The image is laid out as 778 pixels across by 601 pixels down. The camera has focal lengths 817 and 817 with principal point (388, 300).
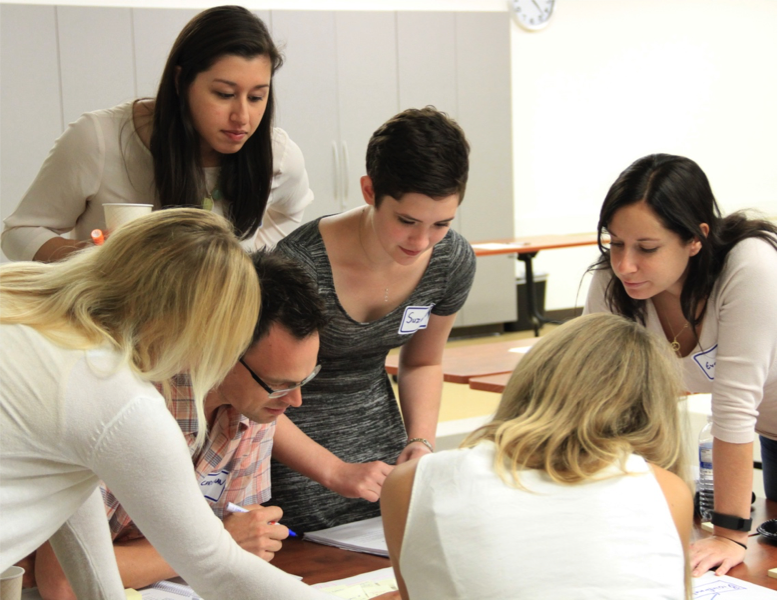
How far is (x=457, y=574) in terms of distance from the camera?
92 cm

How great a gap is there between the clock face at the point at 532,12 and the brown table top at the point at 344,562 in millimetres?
5474

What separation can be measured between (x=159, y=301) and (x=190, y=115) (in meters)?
0.82

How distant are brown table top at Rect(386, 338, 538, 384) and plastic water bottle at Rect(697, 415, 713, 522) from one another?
0.71 meters

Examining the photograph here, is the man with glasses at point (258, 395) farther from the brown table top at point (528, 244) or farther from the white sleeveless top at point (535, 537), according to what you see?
the brown table top at point (528, 244)

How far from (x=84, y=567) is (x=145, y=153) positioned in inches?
36.3

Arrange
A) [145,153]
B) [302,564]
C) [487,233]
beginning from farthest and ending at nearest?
[487,233] < [145,153] < [302,564]

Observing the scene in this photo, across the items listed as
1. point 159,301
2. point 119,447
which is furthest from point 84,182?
point 119,447

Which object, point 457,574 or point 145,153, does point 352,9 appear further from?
point 457,574

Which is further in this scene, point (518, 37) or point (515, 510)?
point (518, 37)

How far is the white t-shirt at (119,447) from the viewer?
3.02 feet

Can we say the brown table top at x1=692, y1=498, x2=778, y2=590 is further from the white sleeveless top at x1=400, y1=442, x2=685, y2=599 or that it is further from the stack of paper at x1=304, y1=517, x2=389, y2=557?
the stack of paper at x1=304, y1=517, x2=389, y2=557

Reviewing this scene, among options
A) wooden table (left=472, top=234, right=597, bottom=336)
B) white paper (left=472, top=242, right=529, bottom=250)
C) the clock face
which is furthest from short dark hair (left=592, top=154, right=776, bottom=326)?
the clock face

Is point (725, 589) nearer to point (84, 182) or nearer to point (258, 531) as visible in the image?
point (258, 531)

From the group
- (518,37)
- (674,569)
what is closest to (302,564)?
(674,569)
